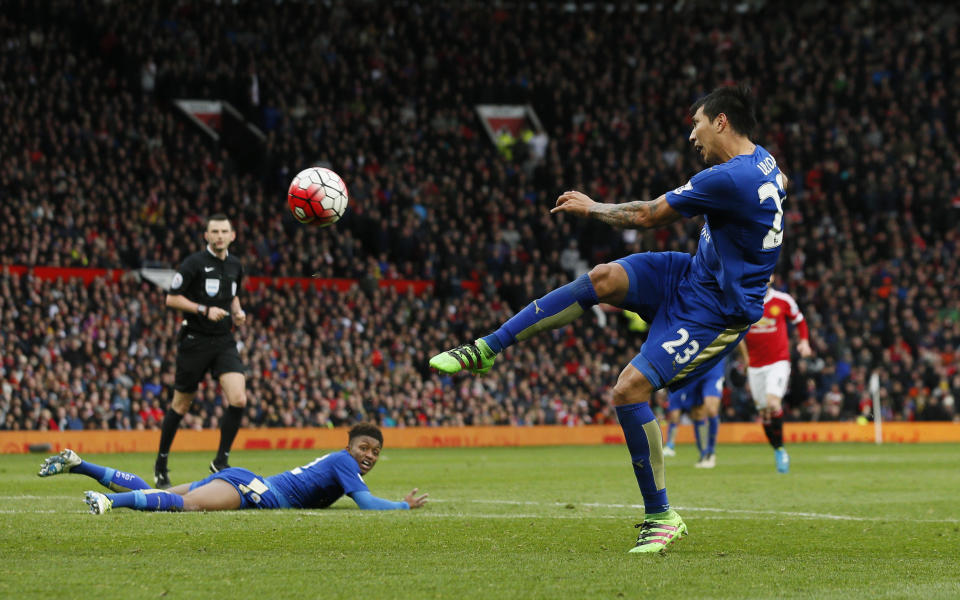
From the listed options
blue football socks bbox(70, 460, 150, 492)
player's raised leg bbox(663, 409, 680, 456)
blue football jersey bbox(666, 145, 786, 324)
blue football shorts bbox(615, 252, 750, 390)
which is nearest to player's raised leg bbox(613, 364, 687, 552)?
blue football shorts bbox(615, 252, 750, 390)

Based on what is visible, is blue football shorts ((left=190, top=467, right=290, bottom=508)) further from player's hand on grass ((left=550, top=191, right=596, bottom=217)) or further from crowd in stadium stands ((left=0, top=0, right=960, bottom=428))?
crowd in stadium stands ((left=0, top=0, right=960, bottom=428))

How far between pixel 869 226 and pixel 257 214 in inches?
676

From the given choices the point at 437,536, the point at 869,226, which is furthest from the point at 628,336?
the point at 437,536

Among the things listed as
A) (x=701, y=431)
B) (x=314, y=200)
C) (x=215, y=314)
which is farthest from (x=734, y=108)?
(x=701, y=431)

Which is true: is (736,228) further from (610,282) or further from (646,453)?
(646,453)

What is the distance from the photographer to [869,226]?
113 ft

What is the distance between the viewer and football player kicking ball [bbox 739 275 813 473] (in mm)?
16812

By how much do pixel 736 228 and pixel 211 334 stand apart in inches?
274

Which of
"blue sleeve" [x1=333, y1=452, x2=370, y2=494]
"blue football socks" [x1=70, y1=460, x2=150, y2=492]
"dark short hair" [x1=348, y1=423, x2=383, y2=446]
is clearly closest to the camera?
"blue football socks" [x1=70, y1=460, x2=150, y2=492]

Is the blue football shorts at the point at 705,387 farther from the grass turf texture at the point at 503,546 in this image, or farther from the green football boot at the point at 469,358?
the green football boot at the point at 469,358

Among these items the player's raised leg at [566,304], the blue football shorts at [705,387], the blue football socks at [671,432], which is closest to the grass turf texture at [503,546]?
the player's raised leg at [566,304]

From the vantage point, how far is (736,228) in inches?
289

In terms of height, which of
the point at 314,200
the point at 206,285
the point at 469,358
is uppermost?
the point at 314,200

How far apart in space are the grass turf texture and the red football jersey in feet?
11.9
